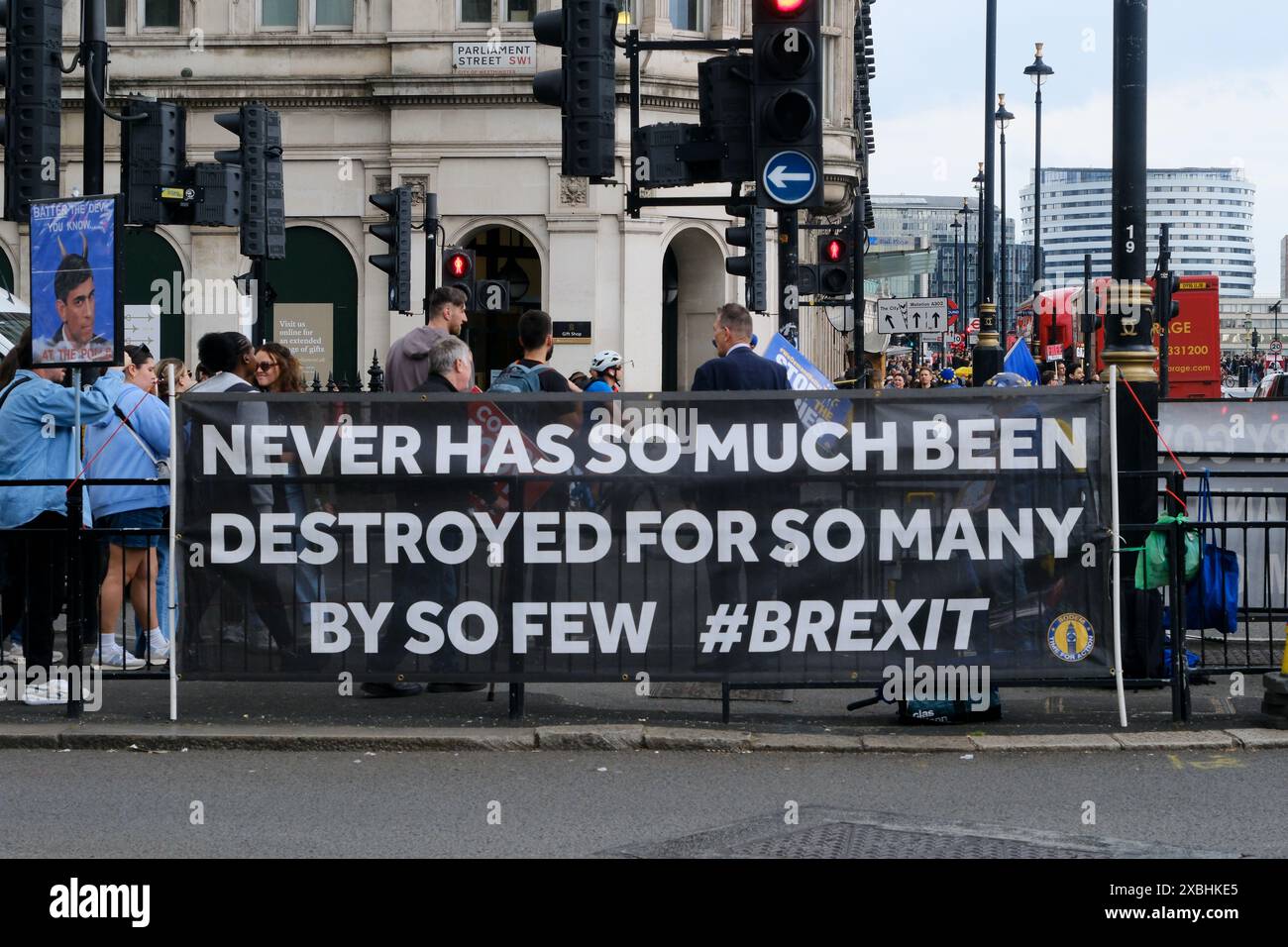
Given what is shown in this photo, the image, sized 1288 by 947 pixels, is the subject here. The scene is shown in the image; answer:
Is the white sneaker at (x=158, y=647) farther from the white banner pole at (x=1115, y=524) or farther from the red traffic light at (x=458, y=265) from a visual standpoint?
the red traffic light at (x=458, y=265)

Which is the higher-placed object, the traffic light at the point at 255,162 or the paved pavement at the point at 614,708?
the traffic light at the point at 255,162

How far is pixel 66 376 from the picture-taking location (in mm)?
10492

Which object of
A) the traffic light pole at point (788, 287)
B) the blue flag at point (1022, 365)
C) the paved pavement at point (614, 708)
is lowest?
the paved pavement at point (614, 708)

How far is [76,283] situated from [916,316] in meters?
20.6

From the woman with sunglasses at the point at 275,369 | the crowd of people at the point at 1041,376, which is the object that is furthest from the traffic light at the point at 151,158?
the crowd of people at the point at 1041,376

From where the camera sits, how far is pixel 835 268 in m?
20.8

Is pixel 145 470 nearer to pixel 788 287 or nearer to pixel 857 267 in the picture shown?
pixel 788 287

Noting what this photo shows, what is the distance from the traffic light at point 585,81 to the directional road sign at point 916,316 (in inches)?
597

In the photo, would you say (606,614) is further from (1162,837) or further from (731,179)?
(731,179)

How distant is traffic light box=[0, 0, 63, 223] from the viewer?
507 inches

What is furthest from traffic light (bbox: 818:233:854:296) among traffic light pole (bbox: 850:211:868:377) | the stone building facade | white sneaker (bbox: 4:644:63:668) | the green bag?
the stone building facade

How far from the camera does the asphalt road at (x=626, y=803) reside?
657 centimetres

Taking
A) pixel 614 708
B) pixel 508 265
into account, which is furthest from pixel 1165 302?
pixel 614 708

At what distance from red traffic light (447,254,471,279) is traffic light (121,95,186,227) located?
7579 mm
